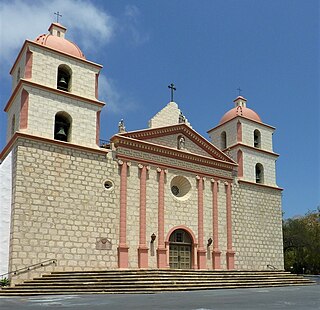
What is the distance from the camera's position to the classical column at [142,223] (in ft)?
72.4

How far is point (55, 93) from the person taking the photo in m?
21.3

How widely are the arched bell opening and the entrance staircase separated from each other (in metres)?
6.46

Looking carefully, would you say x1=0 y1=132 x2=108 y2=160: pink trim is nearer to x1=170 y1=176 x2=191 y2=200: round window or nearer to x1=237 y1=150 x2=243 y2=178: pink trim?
x1=170 y1=176 x2=191 y2=200: round window

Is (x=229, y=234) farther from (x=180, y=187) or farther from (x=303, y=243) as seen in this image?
(x=303, y=243)

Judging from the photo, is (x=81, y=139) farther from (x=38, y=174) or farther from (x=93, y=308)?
(x=93, y=308)

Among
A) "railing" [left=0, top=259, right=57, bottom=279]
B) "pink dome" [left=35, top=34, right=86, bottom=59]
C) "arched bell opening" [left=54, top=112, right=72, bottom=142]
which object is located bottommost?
"railing" [left=0, top=259, right=57, bottom=279]

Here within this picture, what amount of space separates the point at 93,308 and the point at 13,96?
47.4ft

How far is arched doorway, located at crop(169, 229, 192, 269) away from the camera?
2381cm

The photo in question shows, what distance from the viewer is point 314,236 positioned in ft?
131

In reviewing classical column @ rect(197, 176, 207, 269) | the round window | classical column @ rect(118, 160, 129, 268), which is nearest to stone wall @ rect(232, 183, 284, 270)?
classical column @ rect(197, 176, 207, 269)

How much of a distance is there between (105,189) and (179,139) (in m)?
5.99

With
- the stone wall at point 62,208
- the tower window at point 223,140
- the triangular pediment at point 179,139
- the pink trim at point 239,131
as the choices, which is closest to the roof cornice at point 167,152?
the triangular pediment at point 179,139

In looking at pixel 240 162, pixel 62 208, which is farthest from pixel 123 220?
pixel 240 162

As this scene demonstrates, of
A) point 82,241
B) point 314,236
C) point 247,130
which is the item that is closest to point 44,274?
point 82,241
